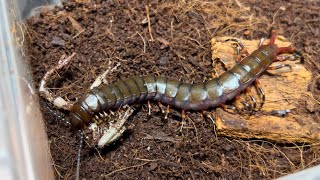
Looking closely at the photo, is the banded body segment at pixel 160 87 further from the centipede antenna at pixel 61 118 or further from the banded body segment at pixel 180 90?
the centipede antenna at pixel 61 118

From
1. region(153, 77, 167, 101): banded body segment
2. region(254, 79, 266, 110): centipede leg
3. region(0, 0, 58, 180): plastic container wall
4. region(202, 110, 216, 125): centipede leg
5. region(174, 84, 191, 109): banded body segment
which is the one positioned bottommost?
region(202, 110, 216, 125): centipede leg

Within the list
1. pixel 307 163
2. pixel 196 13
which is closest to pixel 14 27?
pixel 196 13

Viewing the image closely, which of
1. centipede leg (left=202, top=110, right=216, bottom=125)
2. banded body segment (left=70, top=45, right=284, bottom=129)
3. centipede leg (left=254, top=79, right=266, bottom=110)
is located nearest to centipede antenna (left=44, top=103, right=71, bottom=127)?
banded body segment (left=70, top=45, right=284, bottom=129)

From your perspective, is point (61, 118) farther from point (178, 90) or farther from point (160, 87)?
point (178, 90)

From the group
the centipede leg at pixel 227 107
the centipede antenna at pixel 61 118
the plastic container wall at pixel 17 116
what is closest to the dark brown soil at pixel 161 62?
the centipede antenna at pixel 61 118

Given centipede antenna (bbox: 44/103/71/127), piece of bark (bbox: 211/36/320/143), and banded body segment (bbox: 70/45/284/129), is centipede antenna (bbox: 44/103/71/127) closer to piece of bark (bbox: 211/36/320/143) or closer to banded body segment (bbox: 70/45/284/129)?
banded body segment (bbox: 70/45/284/129)

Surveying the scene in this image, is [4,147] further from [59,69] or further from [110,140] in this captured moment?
[59,69]
